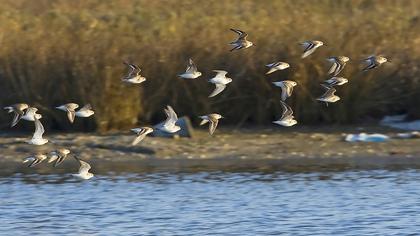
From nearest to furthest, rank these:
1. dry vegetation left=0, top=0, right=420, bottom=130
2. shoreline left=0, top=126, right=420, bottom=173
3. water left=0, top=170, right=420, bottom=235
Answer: water left=0, top=170, right=420, bottom=235
shoreline left=0, top=126, right=420, bottom=173
dry vegetation left=0, top=0, right=420, bottom=130

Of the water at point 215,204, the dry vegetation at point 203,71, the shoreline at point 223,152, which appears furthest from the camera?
the dry vegetation at point 203,71

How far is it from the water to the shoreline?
2.17ft

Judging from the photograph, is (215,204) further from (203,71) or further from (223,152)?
(203,71)

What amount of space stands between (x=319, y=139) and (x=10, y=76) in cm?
510

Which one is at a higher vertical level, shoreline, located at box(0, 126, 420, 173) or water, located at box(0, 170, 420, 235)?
water, located at box(0, 170, 420, 235)

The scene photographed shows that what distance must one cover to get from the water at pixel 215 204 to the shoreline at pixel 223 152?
660 mm

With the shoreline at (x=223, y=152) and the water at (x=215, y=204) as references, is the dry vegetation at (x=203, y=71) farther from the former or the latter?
the water at (x=215, y=204)

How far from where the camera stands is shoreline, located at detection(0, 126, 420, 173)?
19.6 m

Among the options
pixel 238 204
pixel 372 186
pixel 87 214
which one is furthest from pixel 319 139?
pixel 87 214

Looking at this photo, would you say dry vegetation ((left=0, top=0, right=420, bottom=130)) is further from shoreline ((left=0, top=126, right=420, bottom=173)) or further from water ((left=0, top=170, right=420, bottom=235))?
water ((left=0, top=170, right=420, bottom=235))

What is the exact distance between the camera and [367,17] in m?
24.6

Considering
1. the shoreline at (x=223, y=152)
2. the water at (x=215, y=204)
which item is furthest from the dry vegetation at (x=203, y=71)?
the water at (x=215, y=204)

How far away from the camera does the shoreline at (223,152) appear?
19.6 meters

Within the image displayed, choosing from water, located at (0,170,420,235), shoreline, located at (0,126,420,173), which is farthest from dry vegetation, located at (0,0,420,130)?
water, located at (0,170,420,235)
